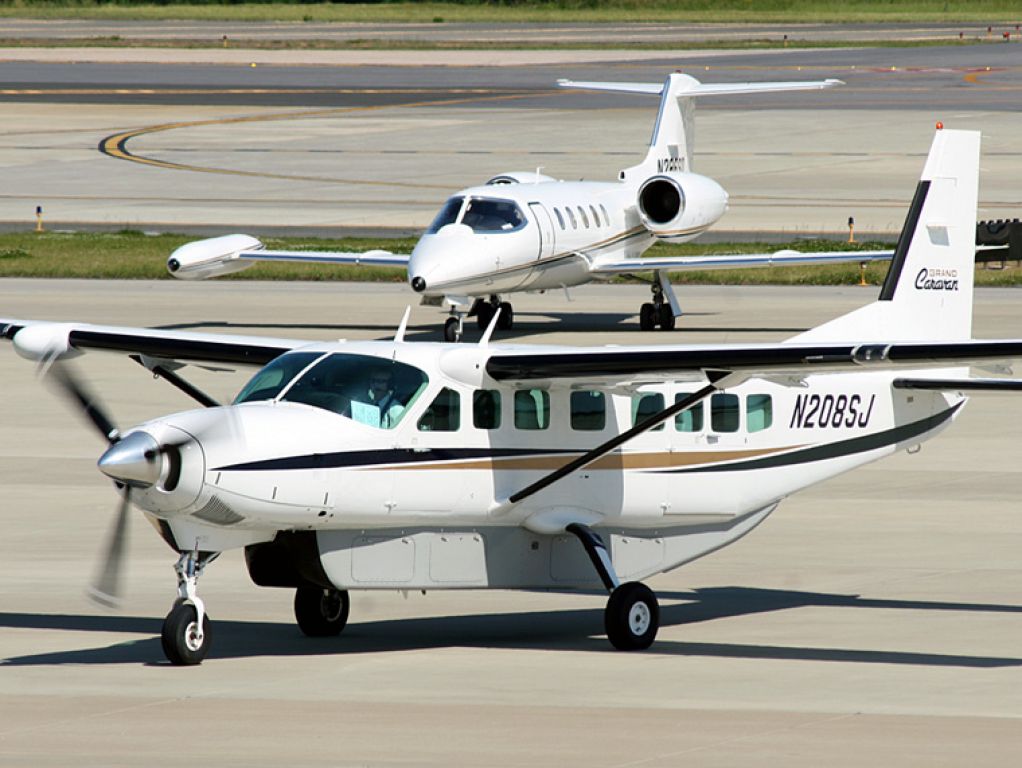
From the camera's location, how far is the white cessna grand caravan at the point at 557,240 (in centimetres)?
3387

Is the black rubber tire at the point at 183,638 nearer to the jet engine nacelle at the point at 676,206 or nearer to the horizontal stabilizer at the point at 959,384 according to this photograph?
the horizontal stabilizer at the point at 959,384

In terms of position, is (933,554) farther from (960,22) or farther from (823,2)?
(823,2)

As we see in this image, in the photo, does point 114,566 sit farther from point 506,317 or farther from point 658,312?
point 658,312

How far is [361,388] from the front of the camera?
1526 centimetres

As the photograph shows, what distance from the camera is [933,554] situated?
19.8 metres

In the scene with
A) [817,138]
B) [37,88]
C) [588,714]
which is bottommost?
[588,714]

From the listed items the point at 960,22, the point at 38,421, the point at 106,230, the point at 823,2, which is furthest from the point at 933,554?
the point at 823,2

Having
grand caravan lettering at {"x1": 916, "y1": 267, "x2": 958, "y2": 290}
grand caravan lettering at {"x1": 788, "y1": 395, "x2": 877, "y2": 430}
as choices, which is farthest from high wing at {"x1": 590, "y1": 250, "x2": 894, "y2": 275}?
grand caravan lettering at {"x1": 788, "y1": 395, "x2": 877, "y2": 430}

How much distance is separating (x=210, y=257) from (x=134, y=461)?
20.4 meters

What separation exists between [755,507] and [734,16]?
13561cm

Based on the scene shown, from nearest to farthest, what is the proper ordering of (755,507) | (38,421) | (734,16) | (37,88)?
1. (755,507)
2. (38,421)
3. (37,88)
4. (734,16)

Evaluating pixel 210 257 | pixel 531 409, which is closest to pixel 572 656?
A: pixel 531 409

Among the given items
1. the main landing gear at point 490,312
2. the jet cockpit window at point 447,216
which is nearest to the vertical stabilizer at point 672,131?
the main landing gear at point 490,312

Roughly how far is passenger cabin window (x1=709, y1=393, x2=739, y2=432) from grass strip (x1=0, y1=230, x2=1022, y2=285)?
2794cm
